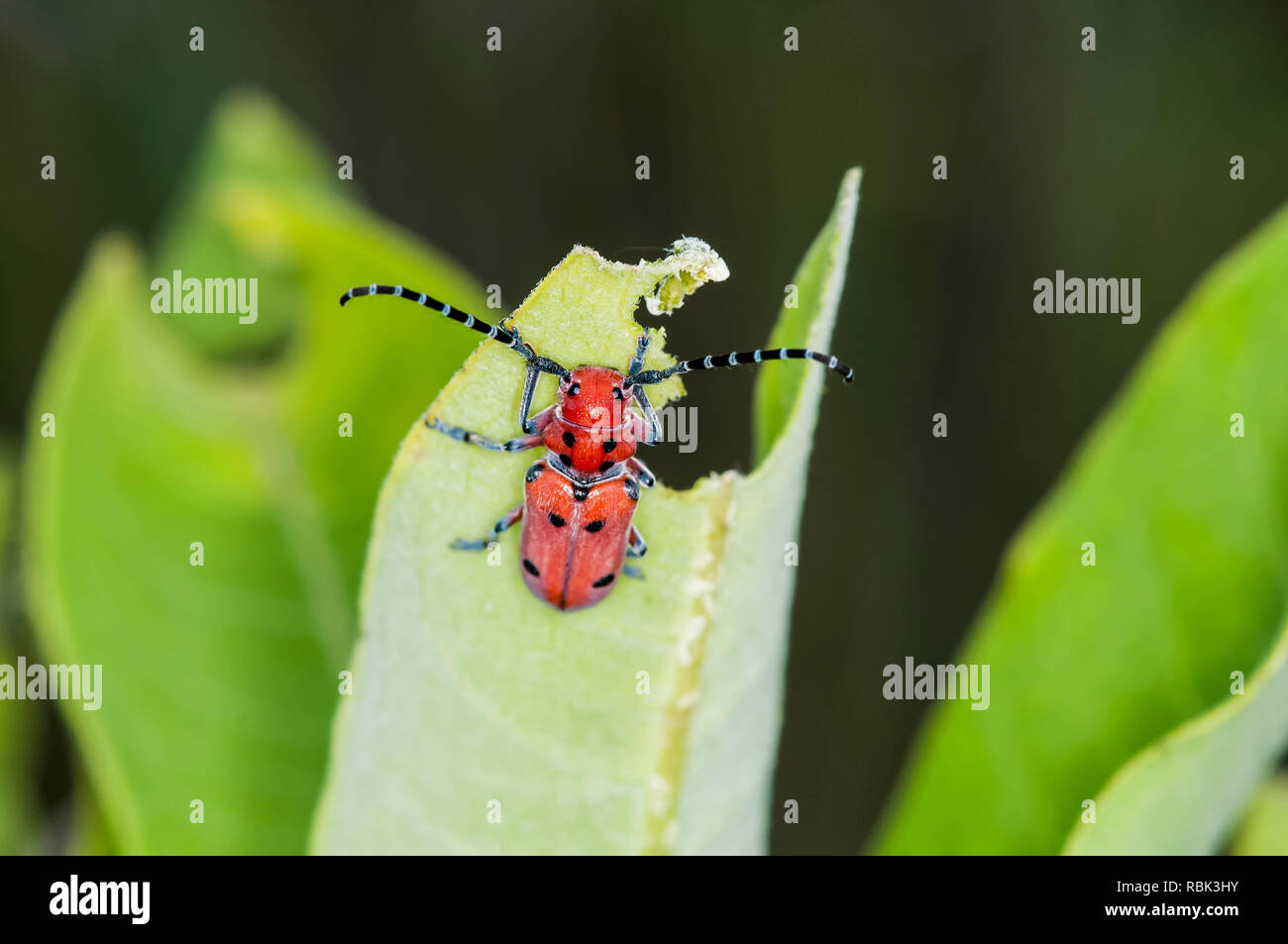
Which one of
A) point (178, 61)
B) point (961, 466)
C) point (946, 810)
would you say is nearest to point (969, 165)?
point (961, 466)

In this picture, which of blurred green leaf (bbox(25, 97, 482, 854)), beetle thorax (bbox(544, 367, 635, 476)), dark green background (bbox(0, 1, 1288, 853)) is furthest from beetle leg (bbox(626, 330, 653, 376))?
dark green background (bbox(0, 1, 1288, 853))

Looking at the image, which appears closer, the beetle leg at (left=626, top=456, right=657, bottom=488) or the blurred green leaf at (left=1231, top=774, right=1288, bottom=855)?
the beetle leg at (left=626, top=456, right=657, bottom=488)

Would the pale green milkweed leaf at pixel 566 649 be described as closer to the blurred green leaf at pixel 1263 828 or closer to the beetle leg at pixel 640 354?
the beetle leg at pixel 640 354

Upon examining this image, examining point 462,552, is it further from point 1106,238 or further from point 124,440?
point 1106,238

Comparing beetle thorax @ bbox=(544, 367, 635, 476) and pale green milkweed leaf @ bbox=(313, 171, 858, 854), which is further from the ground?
beetle thorax @ bbox=(544, 367, 635, 476)

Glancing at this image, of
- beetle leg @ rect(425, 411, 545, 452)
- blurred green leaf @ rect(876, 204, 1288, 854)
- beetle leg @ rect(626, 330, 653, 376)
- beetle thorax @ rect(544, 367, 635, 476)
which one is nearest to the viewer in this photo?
beetle leg @ rect(425, 411, 545, 452)

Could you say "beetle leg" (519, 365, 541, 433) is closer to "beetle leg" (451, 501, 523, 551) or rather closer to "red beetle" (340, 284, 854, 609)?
"red beetle" (340, 284, 854, 609)
